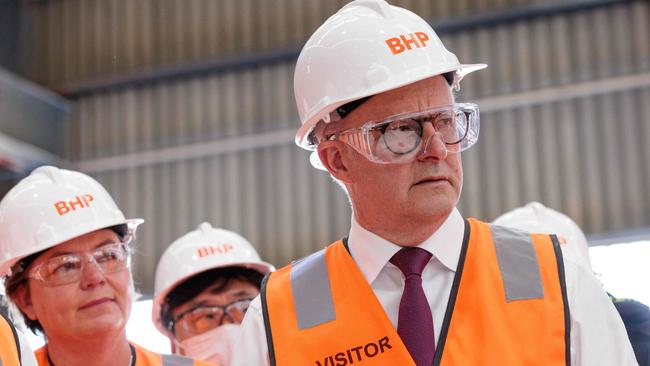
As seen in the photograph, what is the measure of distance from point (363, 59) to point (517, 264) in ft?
2.31

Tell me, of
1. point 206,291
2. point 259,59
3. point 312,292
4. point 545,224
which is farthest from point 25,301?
point 259,59

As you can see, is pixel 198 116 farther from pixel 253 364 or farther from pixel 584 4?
pixel 253 364

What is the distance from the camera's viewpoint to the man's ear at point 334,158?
3.03 m

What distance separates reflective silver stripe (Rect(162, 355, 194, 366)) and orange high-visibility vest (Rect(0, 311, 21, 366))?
54.1 inches

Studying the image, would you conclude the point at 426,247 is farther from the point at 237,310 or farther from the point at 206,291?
the point at 206,291

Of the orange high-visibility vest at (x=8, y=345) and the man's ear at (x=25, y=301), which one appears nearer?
the orange high-visibility vest at (x=8, y=345)

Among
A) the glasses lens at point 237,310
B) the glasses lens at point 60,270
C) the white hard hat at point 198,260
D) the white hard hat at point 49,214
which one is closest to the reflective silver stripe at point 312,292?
the glasses lens at point 60,270

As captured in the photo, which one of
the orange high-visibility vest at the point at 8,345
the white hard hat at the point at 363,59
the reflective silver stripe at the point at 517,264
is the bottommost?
the orange high-visibility vest at the point at 8,345

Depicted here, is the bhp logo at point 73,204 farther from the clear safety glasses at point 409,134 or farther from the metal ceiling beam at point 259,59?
the metal ceiling beam at point 259,59

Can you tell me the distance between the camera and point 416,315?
2.74 metres

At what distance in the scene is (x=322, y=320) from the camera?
287cm

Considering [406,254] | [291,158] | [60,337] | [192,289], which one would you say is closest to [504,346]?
[406,254]

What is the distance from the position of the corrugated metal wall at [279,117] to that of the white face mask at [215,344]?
613 centimetres

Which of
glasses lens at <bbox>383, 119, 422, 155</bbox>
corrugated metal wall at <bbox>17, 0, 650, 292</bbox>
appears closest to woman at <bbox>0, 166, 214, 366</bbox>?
glasses lens at <bbox>383, 119, 422, 155</bbox>
